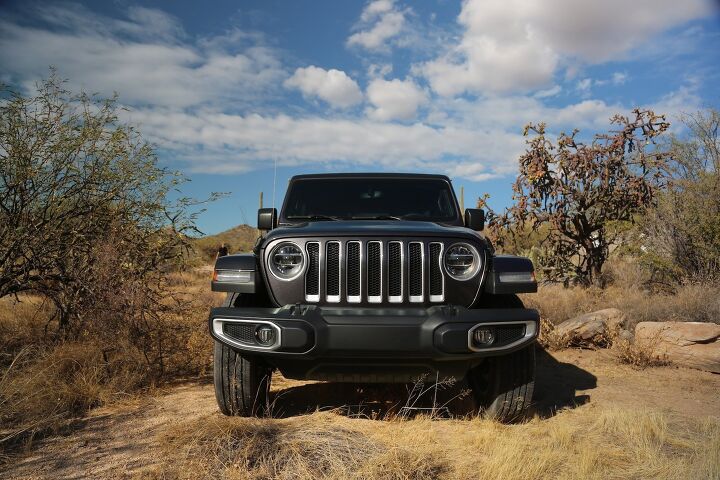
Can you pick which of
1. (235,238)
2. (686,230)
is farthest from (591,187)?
(235,238)

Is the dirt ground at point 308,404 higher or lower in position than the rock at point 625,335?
lower

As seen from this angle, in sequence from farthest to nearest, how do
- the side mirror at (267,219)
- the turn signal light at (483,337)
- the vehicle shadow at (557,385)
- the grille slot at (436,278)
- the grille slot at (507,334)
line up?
1. the side mirror at (267,219)
2. the vehicle shadow at (557,385)
3. the grille slot at (436,278)
4. the grille slot at (507,334)
5. the turn signal light at (483,337)

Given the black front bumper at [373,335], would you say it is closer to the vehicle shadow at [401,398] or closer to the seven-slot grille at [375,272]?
the seven-slot grille at [375,272]

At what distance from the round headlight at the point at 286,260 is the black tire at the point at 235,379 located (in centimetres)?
40

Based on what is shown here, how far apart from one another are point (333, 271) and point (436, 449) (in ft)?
4.27

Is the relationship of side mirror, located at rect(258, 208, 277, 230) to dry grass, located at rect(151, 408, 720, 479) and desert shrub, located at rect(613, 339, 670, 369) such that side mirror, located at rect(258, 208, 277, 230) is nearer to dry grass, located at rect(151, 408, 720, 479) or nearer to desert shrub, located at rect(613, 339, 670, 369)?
dry grass, located at rect(151, 408, 720, 479)

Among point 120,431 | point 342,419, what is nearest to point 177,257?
point 120,431

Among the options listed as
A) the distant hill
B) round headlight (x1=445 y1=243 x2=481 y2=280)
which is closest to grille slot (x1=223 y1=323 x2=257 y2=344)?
round headlight (x1=445 y1=243 x2=481 y2=280)

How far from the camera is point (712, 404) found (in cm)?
459

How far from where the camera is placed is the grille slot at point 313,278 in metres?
3.42

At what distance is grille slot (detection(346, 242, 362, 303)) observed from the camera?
3394 mm

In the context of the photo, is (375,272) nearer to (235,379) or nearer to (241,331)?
(241,331)

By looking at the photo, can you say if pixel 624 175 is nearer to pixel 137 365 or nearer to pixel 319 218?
pixel 319 218

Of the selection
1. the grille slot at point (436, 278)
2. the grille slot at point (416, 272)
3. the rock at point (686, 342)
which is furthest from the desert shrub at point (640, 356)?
→ the grille slot at point (416, 272)
